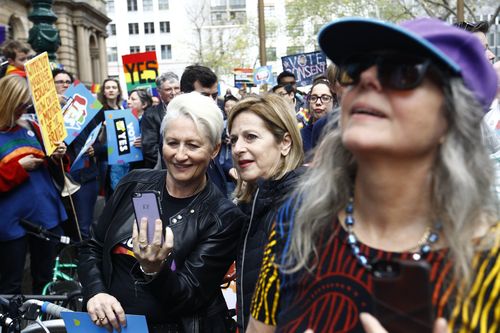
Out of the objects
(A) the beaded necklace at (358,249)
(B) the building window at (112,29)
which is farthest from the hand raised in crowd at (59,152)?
(B) the building window at (112,29)

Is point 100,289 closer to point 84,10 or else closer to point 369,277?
point 369,277

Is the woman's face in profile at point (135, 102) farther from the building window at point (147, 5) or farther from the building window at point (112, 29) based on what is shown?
the building window at point (112, 29)

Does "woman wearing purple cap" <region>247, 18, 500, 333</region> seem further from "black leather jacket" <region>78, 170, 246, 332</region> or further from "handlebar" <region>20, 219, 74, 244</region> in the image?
"handlebar" <region>20, 219, 74, 244</region>

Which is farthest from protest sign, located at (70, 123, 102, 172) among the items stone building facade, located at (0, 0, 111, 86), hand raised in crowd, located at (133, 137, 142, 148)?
stone building facade, located at (0, 0, 111, 86)

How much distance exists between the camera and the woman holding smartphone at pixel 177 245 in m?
2.65

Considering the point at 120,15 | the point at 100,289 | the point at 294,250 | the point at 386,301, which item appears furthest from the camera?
the point at 120,15

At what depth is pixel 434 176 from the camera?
1.53m

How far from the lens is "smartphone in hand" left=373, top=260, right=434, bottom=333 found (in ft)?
3.71

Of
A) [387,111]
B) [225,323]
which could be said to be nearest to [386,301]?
[387,111]

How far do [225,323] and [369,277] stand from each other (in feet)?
5.08

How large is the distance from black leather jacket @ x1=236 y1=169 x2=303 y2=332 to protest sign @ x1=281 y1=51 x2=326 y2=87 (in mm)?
9658

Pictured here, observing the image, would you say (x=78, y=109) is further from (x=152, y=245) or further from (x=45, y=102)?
(x=152, y=245)

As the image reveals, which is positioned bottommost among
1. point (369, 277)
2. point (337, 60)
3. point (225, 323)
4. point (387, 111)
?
point (225, 323)

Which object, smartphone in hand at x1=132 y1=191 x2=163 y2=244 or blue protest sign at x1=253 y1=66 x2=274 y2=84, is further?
blue protest sign at x1=253 y1=66 x2=274 y2=84
